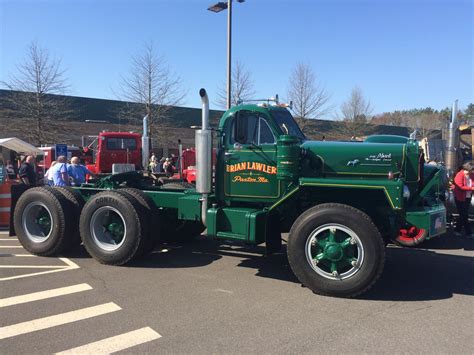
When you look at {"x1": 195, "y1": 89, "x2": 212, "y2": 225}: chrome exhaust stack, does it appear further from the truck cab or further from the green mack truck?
the truck cab

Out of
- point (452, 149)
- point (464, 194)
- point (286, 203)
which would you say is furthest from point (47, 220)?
point (452, 149)

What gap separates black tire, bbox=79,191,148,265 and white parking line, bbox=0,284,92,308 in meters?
0.97

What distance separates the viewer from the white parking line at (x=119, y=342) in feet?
12.4

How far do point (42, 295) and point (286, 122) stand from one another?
156 inches

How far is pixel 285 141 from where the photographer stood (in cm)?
567

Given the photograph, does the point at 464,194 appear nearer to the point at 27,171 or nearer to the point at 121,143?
the point at 27,171

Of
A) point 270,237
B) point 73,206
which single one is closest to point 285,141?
point 270,237

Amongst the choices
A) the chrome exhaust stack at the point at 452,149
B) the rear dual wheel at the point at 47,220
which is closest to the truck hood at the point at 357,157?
the rear dual wheel at the point at 47,220

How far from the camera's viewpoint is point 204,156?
6152 millimetres

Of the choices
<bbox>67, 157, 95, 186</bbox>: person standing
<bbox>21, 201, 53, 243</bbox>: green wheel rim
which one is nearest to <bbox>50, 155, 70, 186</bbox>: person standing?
<bbox>67, 157, 95, 186</bbox>: person standing

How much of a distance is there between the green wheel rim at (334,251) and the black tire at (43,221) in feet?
13.3

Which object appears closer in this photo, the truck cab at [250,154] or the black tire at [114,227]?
the truck cab at [250,154]

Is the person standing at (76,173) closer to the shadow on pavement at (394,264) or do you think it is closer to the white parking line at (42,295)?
the shadow on pavement at (394,264)

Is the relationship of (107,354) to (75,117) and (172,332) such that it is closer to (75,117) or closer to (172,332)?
(172,332)
